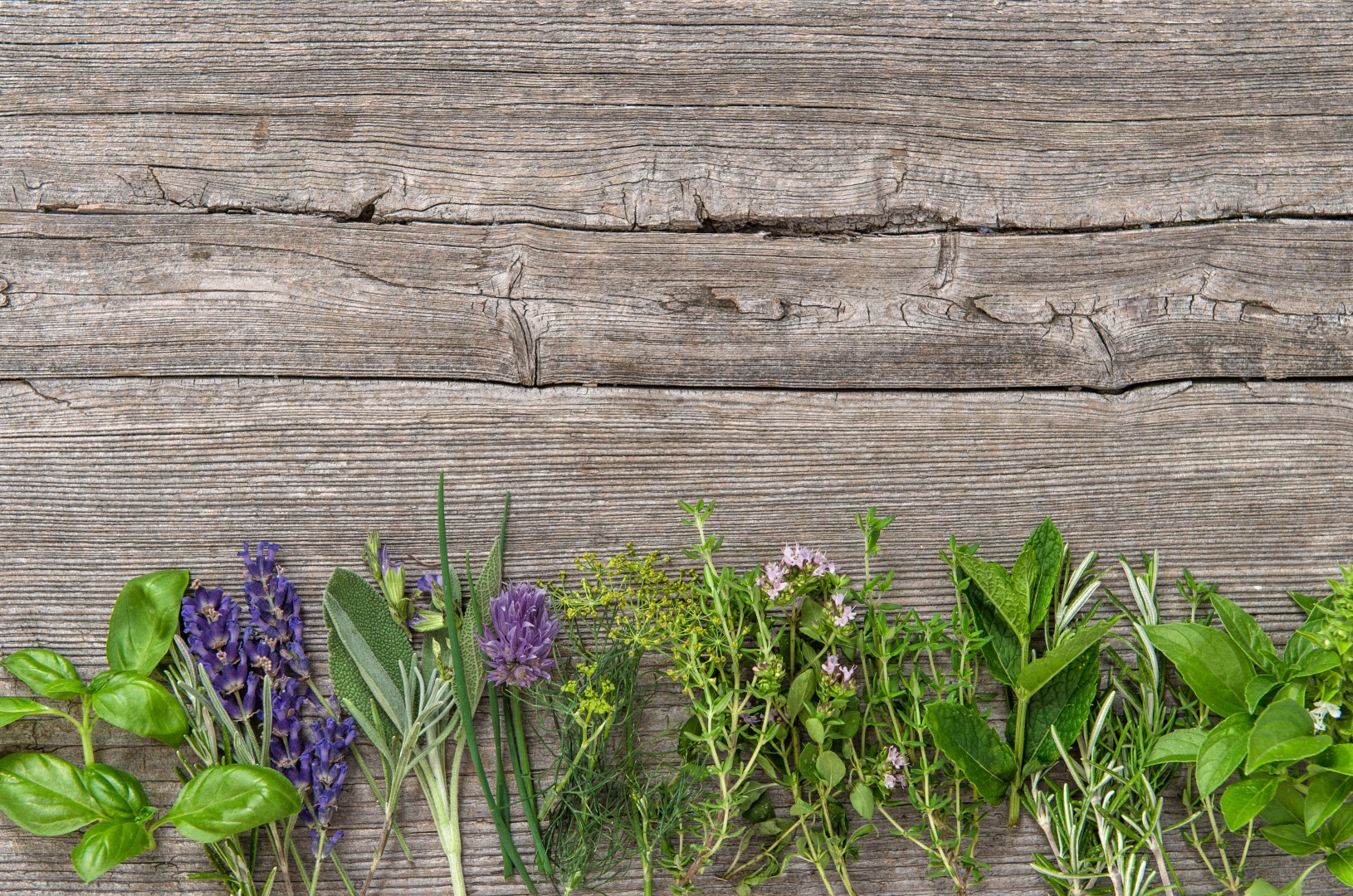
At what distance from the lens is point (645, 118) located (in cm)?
102

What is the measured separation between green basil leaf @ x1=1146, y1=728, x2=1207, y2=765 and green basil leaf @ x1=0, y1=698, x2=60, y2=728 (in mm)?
1240

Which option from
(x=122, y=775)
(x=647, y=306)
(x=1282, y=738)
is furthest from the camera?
(x=647, y=306)

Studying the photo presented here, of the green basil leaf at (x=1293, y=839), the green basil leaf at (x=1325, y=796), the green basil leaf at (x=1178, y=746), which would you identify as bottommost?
the green basil leaf at (x=1293, y=839)

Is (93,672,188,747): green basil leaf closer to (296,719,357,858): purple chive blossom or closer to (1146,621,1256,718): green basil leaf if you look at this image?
(296,719,357,858): purple chive blossom

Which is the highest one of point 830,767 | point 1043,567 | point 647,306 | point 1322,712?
point 647,306

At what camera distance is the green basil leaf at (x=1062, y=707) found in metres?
0.90

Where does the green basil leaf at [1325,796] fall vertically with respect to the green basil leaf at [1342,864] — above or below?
above

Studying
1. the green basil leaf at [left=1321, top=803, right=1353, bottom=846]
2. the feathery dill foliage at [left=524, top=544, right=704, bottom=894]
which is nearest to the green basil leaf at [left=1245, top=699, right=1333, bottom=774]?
the green basil leaf at [left=1321, top=803, right=1353, bottom=846]

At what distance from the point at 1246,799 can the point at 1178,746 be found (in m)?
0.08

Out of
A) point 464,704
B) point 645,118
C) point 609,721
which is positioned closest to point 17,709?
point 464,704

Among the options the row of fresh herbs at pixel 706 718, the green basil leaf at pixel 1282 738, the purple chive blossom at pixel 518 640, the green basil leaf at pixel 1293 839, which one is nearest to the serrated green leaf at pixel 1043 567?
the row of fresh herbs at pixel 706 718

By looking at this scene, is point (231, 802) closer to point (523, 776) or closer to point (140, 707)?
point (140, 707)

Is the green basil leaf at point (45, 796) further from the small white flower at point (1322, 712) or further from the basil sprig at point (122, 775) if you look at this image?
the small white flower at point (1322, 712)

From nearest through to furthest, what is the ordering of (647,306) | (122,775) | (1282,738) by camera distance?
(1282,738)
(122,775)
(647,306)
